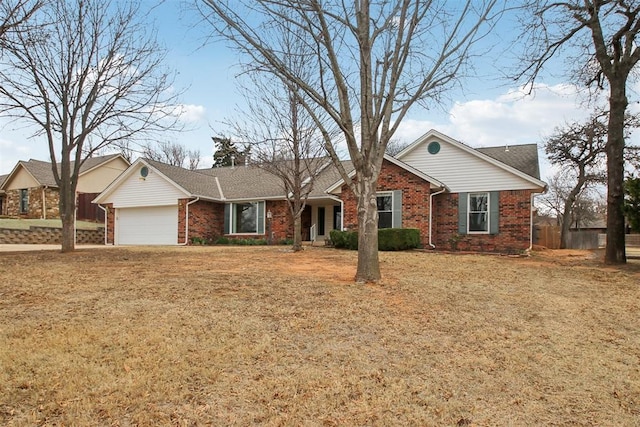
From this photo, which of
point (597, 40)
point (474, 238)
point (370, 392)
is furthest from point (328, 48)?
point (474, 238)

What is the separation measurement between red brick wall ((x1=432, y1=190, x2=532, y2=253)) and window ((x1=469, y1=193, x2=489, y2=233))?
0.31 meters

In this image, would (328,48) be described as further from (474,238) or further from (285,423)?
(474,238)

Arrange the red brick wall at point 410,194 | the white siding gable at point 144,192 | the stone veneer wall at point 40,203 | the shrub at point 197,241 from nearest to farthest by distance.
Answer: the red brick wall at point 410,194 → the shrub at point 197,241 → the white siding gable at point 144,192 → the stone veneer wall at point 40,203

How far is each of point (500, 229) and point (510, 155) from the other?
4.38 metres

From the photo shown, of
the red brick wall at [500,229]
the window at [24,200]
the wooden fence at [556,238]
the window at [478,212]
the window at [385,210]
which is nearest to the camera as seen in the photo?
the red brick wall at [500,229]

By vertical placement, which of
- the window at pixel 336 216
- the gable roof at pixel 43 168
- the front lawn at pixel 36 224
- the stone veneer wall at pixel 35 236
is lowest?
the stone veneer wall at pixel 35 236

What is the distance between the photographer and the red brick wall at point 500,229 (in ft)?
55.3

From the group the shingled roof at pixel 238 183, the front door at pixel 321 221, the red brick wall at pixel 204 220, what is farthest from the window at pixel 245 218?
the front door at pixel 321 221

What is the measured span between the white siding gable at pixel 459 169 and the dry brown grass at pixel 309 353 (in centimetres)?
973

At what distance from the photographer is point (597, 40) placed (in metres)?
12.6

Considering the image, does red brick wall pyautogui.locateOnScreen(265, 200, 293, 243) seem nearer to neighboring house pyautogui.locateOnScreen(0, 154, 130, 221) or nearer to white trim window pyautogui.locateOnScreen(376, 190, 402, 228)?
white trim window pyautogui.locateOnScreen(376, 190, 402, 228)

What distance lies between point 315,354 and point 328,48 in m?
5.39

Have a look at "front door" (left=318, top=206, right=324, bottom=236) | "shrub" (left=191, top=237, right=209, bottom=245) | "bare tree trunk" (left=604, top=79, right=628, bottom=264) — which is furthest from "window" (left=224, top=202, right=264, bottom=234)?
"bare tree trunk" (left=604, top=79, right=628, bottom=264)

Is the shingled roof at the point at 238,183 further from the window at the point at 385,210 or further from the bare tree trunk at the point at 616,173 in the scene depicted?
the bare tree trunk at the point at 616,173
